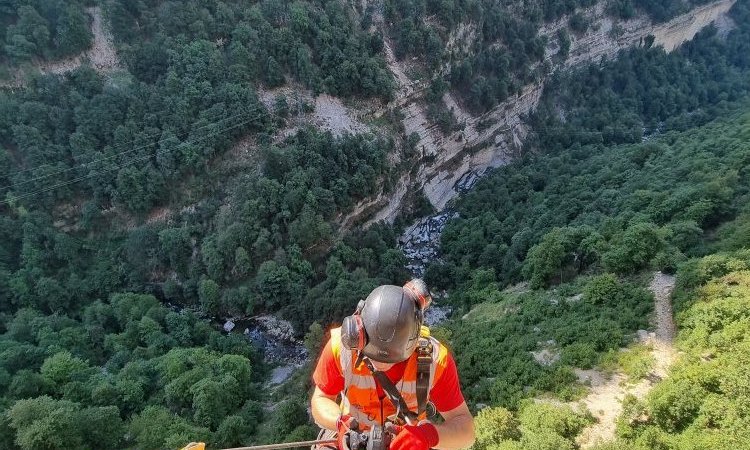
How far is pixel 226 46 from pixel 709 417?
120ft

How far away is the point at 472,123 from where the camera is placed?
46.0 metres

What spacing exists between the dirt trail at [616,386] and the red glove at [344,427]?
10857 millimetres

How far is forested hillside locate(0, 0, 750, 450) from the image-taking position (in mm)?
19766

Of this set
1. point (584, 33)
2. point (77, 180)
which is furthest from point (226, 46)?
point (584, 33)

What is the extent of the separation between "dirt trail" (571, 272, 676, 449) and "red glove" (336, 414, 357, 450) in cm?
1086

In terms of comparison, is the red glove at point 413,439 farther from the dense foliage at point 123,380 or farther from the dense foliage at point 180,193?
the dense foliage at point 180,193

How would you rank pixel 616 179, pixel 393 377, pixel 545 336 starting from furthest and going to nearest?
pixel 616 179, pixel 545 336, pixel 393 377

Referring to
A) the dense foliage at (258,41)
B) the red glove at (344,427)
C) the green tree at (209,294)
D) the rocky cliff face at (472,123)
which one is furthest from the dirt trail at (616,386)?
the dense foliage at (258,41)

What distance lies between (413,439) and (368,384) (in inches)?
41.9

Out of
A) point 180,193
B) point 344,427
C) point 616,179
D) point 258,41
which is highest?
point 258,41

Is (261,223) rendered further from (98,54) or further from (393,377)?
(393,377)

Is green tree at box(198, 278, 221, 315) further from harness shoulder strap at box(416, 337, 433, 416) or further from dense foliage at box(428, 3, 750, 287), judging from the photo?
harness shoulder strap at box(416, 337, 433, 416)

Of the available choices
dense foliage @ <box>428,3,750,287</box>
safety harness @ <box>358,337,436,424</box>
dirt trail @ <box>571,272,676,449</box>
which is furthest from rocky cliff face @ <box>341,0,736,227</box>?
safety harness @ <box>358,337,436,424</box>

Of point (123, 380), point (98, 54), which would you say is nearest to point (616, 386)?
point (123, 380)
